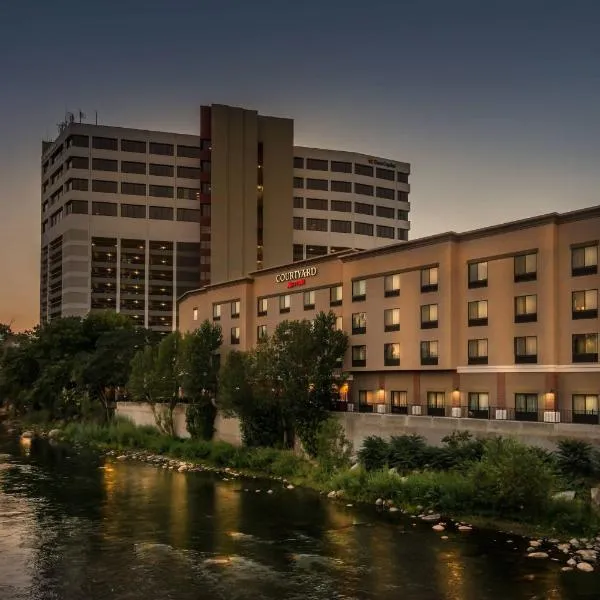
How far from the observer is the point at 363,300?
68.6 metres

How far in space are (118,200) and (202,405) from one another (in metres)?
83.4

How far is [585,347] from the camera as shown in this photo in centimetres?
5281

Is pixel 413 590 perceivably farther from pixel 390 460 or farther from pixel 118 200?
pixel 118 200

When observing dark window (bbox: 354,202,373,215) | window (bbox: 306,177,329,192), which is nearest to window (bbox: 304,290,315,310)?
window (bbox: 306,177,329,192)

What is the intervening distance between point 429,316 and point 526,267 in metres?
9.61

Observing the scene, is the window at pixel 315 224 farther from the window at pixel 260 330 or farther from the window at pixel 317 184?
the window at pixel 260 330

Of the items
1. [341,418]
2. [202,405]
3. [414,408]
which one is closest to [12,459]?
[202,405]

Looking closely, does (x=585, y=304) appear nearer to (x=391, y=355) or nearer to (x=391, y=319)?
(x=391, y=319)

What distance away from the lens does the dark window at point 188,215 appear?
151 meters

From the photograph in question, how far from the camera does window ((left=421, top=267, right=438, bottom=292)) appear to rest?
62250 mm

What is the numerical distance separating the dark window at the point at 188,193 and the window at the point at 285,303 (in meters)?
Result: 77.9

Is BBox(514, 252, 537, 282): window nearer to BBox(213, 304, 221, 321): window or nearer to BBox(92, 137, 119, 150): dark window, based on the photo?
BBox(213, 304, 221, 321): window

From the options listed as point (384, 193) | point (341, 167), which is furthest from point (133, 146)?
point (384, 193)

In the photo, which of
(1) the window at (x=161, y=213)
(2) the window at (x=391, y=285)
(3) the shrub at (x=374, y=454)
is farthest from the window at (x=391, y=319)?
(1) the window at (x=161, y=213)
